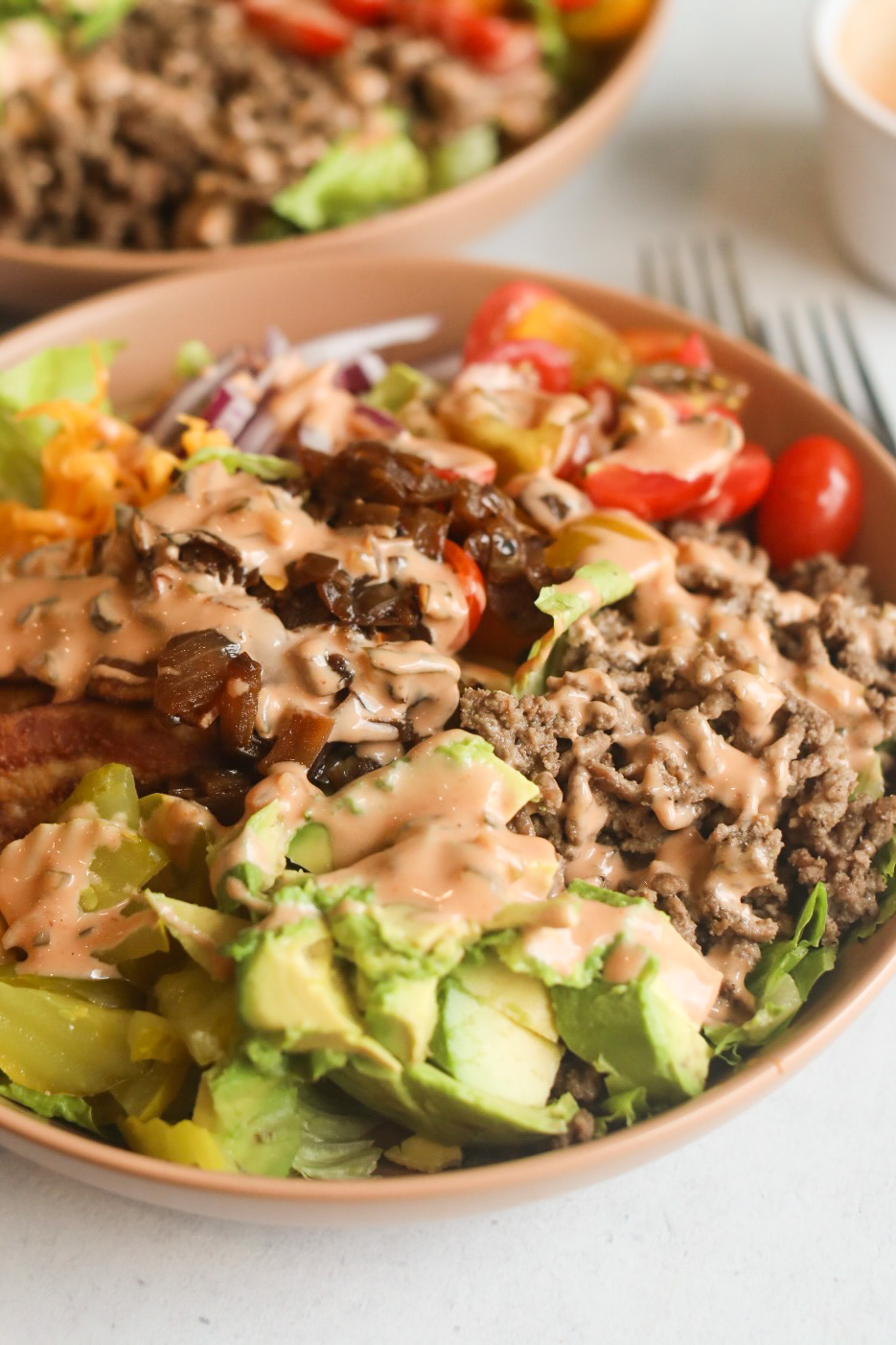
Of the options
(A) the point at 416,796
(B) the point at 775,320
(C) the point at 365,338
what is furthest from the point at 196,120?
(A) the point at 416,796

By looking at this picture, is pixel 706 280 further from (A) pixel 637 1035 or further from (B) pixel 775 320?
(A) pixel 637 1035

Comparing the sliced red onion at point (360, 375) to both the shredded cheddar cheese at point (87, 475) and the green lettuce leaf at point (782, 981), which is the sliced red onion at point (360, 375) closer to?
the shredded cheddar cheese at point (87, 475)

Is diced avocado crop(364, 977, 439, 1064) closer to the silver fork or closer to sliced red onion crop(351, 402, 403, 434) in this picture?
sliced red onion crop(351, 402, 403, 434)

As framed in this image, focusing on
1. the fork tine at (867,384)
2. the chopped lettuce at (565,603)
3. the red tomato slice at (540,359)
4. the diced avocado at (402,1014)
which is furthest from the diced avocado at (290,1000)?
the fork tine at (867,384)

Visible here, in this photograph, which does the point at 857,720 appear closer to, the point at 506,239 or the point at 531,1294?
the point at 531,1294

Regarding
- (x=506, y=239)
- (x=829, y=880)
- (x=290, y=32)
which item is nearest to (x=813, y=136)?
(x=506, y=239)

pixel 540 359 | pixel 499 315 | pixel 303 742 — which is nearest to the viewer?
pixel 303 742
